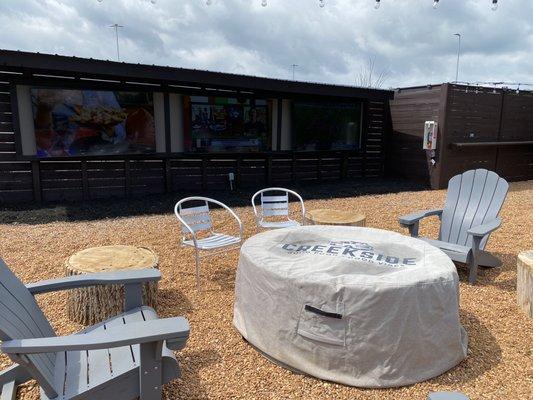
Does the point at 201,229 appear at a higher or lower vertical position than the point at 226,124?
lower

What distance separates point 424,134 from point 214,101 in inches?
204

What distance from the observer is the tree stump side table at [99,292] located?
2.70 metres

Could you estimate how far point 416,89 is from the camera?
9719mm

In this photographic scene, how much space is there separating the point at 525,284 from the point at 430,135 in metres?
6.79

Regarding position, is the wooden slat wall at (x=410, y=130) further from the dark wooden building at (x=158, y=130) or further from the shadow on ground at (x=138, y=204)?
the shadow on ground at (x=138, y=204)

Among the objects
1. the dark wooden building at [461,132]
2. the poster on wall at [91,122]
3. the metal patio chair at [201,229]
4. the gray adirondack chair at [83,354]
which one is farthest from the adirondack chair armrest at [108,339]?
the dark wooden building at [461,132]

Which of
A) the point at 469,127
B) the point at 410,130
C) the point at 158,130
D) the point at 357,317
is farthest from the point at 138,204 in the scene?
the point at 469,127

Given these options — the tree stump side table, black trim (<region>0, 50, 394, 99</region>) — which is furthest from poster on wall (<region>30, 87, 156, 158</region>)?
the tree stump side table

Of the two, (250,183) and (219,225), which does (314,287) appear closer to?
(219,225)

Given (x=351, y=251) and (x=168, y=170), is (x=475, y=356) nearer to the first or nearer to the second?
(x=351, y=251)

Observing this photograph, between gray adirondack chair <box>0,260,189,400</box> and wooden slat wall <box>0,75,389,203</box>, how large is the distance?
5.78 meters

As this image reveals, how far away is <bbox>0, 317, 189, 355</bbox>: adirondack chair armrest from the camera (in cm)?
145

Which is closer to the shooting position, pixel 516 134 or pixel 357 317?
pixel 357 317

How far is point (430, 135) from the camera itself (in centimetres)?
914
